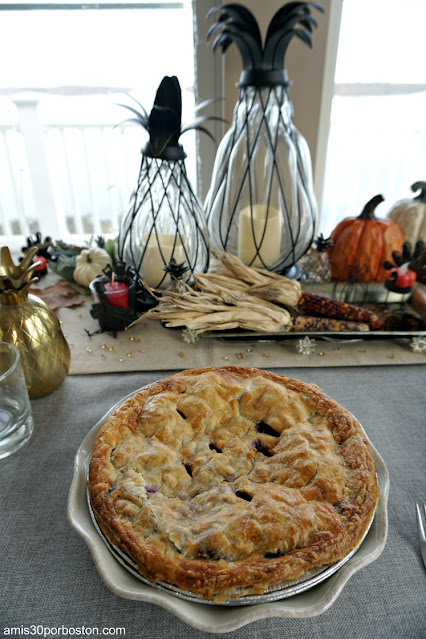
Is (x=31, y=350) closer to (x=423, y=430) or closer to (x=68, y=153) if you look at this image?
(x=423, y=430)

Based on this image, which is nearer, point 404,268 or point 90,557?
point 90,557

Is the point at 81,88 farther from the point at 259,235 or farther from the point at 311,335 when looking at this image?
the point at 311,335

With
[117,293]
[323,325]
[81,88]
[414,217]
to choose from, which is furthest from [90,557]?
[81,88]

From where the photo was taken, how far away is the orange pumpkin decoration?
1.63 m

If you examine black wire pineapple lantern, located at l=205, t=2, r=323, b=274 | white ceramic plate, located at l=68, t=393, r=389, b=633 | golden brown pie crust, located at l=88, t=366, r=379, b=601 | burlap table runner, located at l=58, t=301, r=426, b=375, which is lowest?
burlap table runner, located at l=58, t=301, r=426, b=375

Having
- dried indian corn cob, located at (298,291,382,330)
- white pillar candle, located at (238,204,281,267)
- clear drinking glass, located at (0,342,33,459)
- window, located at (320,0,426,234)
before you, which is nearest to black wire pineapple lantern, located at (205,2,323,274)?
white pillar candle, located at (238,204,281,267)

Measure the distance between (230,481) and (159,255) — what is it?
85 cm

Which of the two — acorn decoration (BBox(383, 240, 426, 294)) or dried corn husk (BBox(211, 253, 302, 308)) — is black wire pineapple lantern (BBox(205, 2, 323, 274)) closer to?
dried corn husk (BBox(211, 253, 302, 308))

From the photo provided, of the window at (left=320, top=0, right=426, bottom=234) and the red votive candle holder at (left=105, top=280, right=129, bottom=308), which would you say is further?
the window at (left=320, top=0, right=426, bottom=234)

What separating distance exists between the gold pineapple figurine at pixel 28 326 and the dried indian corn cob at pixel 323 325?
2.22 ft

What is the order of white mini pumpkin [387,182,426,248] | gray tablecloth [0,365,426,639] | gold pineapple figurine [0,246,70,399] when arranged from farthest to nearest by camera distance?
white mini pumpkin [387,182,426,248], gold pineapple figurine [0,246,70,399], gray tablecloth [0,365,426,639]

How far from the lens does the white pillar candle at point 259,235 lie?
5.03 ft

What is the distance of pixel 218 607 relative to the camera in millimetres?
659

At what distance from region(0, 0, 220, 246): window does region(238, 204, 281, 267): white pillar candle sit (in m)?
0.54
